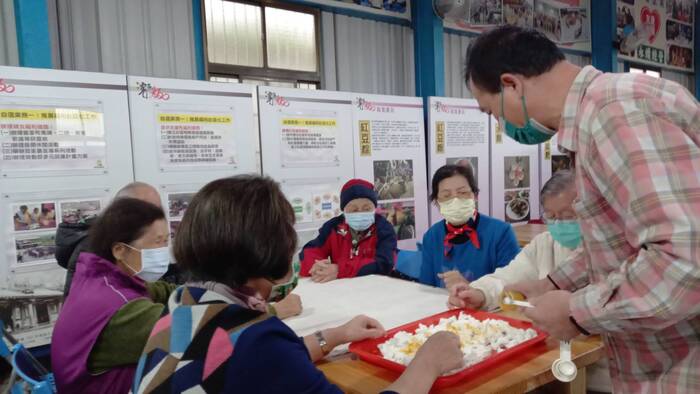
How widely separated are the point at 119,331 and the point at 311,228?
2388mm

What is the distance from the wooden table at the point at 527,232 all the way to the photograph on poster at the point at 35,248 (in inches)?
132

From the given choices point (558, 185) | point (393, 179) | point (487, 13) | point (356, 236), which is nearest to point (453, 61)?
point (487, 13)

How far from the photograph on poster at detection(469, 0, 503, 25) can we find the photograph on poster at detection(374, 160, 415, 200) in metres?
2.32

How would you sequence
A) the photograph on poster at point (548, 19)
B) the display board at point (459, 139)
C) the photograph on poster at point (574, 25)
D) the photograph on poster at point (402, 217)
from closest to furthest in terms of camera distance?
the photograph on poster at point (402, 217) → the display board at point (459, 139) → the photograph on poster at point (548, 19) → the photograph on poster at point (574, 25)

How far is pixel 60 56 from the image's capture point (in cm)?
354

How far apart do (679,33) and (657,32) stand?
27.0 inches

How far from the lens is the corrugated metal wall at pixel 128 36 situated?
3.58 metres

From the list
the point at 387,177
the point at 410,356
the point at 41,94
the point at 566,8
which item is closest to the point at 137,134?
the point at 41,94

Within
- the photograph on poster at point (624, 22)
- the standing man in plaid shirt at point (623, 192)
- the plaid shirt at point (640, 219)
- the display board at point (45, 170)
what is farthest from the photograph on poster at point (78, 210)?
the photograph on poster at point (624, 22)

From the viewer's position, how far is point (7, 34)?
323 centimetres

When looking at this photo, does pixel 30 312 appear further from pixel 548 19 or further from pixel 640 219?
pixel 548 19

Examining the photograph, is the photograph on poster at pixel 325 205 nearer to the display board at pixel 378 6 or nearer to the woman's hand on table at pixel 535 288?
the display board at pixel 378 6

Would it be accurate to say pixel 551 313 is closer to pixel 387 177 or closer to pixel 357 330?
pixel 357 330

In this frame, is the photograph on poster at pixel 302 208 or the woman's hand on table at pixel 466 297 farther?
the photograph on poster at pixel 302 208
